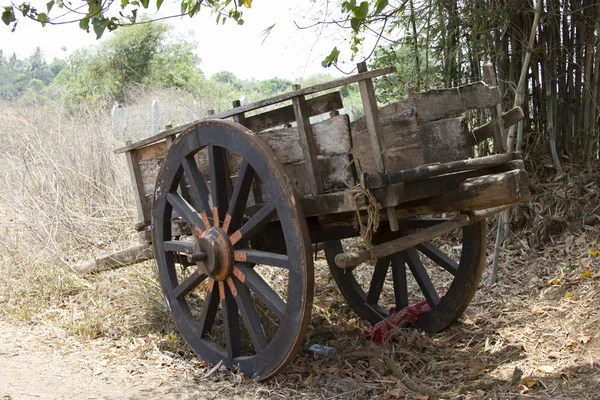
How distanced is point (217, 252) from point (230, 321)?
40 centimetres

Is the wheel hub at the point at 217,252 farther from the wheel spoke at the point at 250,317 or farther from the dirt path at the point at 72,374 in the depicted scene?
the dirt path at the point at 72,374

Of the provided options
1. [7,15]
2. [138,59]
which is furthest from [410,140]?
[138,59]

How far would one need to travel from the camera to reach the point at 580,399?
2832 mm

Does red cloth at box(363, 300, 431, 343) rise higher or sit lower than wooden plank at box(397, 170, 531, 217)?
lower

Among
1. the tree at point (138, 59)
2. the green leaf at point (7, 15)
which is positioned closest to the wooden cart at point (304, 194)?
the green leaf at point (7, 15)

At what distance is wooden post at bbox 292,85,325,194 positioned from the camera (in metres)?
3.00

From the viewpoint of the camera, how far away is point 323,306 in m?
4.68

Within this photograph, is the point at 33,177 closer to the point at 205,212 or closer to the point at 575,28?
the point at 205,212

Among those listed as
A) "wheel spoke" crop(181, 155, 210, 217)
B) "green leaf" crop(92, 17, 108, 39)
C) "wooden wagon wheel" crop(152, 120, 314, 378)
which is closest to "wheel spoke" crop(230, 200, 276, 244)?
"wooden wagon wheel" crop(152, 120, 314, 378)

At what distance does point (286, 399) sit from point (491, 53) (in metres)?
3.25

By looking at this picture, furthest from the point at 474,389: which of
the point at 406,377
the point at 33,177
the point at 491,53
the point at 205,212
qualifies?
the point at 33,177

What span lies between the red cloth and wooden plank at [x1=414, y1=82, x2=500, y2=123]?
1318 mm

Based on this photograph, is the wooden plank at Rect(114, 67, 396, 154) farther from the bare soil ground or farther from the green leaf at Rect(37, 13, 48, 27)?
the bare soil ground

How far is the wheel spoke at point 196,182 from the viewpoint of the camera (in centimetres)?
349
